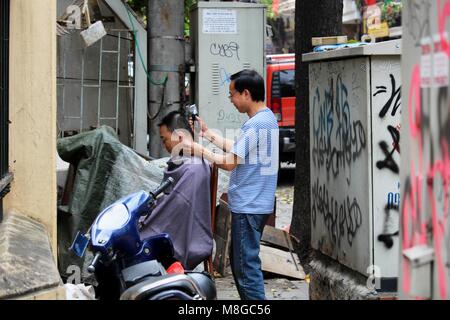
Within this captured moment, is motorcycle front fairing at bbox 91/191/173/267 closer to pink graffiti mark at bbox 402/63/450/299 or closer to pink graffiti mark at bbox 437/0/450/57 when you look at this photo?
pink graffiti mark at bbox 402/63/450/299

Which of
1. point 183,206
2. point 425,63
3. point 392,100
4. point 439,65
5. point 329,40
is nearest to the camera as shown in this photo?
point 439,65

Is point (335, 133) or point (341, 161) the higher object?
point (335, 133)

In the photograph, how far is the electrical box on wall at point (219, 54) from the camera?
9.27 metres

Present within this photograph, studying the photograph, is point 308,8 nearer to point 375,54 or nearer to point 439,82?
point 375,54

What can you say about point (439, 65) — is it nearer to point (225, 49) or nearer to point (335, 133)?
point (335, 133)

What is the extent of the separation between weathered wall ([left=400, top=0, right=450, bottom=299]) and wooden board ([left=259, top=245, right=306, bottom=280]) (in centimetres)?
411

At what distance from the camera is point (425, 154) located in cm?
321

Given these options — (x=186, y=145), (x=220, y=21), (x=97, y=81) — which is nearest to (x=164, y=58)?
(x=220, y=21)

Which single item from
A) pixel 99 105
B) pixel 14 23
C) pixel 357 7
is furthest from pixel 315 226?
pixel 357 7

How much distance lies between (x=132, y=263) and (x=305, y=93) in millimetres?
3961

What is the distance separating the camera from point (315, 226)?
6.39 m

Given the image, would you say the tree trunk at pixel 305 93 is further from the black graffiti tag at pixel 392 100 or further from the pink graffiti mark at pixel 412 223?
the pink graffiti mark at pixel 412 223

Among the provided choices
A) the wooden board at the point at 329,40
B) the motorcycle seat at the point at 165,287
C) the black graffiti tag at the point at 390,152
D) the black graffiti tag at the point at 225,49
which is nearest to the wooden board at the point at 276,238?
the wooden board at the point at 329,40

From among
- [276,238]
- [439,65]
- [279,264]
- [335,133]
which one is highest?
[439,65]
